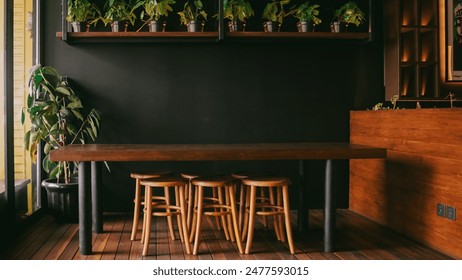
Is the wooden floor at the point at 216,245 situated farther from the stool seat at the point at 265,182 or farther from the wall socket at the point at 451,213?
the stool seat at the point at 265,182

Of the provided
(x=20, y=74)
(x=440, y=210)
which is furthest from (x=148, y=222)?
(x=440, y=210)

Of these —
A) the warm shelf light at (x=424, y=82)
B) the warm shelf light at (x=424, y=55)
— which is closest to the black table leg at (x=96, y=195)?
the warm shelf light at (x=424, y=82)

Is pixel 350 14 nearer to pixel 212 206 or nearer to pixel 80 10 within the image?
pixel 212 206

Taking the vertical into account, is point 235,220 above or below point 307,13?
below

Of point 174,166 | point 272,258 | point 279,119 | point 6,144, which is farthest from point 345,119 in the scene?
point 6,144

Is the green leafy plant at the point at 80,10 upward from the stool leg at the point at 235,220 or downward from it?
upward

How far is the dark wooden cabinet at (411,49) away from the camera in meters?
4.87

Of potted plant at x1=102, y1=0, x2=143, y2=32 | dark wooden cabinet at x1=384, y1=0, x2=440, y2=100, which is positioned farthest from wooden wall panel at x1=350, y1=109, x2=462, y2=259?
potted plant at x1=102, y1=0, x2=143, y2=32

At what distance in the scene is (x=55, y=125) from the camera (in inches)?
174

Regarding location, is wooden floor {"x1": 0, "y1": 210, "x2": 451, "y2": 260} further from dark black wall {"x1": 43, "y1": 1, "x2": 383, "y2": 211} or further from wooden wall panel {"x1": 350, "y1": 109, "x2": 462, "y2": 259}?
dark black wall {"x1": 43, "y1": 1, "x2": 383, "y2": 211}

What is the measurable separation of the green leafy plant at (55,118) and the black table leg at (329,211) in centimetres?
221

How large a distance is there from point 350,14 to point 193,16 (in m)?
1.54

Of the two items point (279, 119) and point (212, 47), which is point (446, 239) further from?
point (212, 47)
